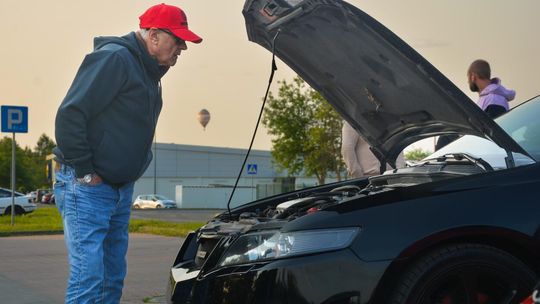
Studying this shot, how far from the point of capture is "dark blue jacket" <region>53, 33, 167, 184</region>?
13.9ft

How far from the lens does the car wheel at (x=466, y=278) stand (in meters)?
3.72

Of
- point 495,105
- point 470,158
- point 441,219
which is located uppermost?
point 495,105

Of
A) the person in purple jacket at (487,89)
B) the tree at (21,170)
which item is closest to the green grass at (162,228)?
the person in purple jacket at (487,89)

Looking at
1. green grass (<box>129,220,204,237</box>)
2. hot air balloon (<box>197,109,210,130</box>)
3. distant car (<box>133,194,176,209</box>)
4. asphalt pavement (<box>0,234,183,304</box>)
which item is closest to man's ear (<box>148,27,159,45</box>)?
asphalt pavement (<box>0,234,183,304</box>)

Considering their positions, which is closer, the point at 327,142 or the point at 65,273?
the point at 65,273

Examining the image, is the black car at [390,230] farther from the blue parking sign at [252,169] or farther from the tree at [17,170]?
the tree at [17,170]

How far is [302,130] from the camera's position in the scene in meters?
49.4

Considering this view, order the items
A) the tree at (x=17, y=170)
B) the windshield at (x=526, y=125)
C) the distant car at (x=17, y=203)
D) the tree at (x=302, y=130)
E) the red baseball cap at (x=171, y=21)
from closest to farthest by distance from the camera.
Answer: the red baseball cap at (x=171, y=21), the windshield at (x=526, y=125), the distant car at (x=17, y=203), the tree at (x=302, y=130), the tree at (x=17, y=170)

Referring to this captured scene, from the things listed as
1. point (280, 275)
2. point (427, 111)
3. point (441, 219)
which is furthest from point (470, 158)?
point (280, 275)

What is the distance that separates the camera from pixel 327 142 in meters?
47.8

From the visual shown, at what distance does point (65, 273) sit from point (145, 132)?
192 inches

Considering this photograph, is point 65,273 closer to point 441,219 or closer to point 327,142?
point 441,219

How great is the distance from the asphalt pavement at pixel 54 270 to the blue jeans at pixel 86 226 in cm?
252

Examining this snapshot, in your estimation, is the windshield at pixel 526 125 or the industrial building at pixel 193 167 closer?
the windshield at pixel 526 125
